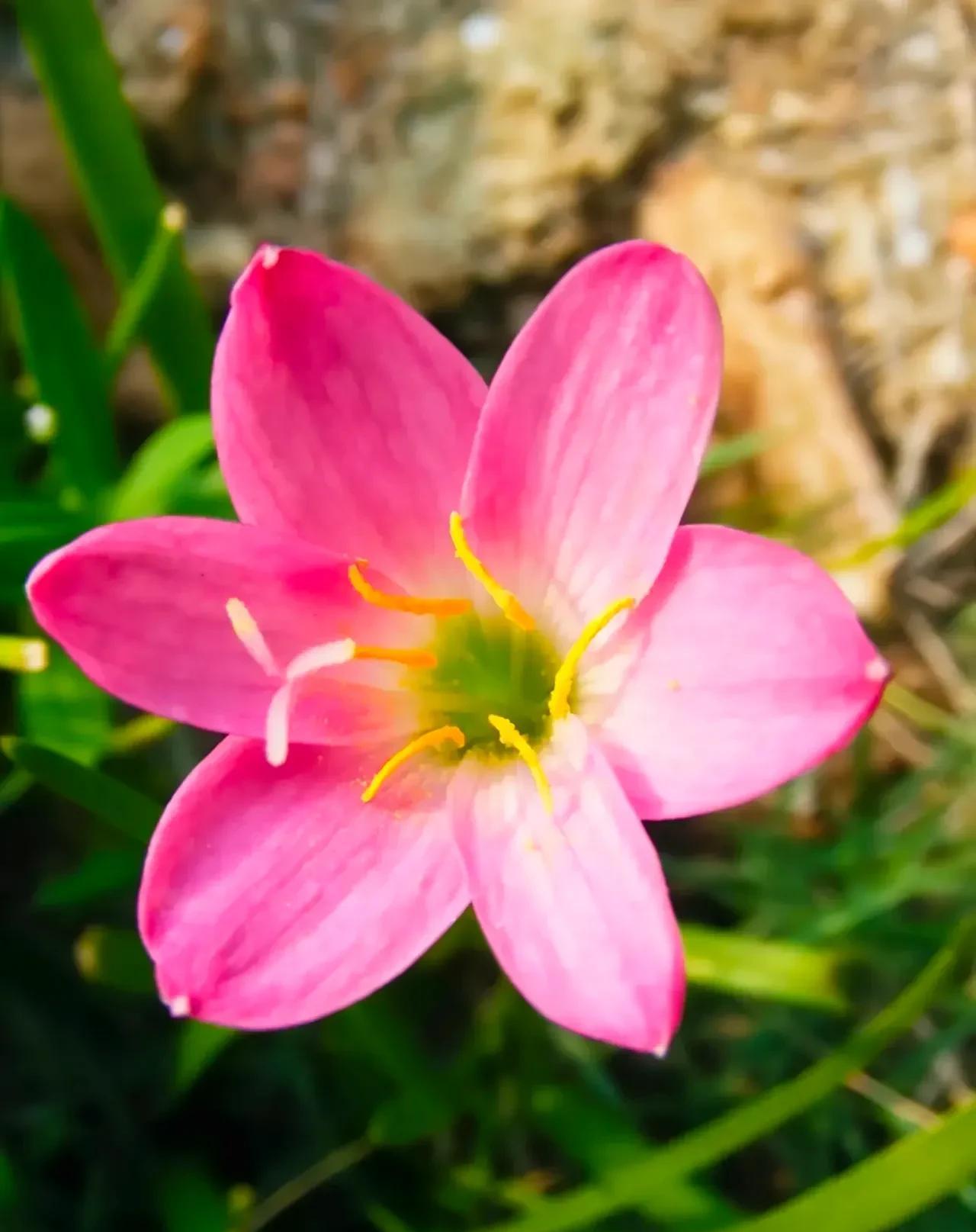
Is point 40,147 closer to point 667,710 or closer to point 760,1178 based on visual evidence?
point 667,710

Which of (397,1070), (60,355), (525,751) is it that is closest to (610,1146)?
(397,1070)

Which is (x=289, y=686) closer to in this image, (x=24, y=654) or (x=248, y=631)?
(x=248, y=631)

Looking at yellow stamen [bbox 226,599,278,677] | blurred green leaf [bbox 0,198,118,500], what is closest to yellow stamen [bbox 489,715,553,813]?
yellow stamen [bbox 226,599,278,677]

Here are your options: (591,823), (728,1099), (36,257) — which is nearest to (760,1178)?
(728,1099)

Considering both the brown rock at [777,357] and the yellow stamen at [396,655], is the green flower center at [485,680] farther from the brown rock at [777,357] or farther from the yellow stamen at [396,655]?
the brown rock at [777,357]

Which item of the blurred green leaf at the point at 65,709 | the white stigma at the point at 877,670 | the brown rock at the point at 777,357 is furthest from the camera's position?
the brown rock at the point at 777,357

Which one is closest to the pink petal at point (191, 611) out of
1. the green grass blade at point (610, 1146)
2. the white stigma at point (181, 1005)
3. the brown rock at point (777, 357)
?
the white stigma at point (181, 1005)
